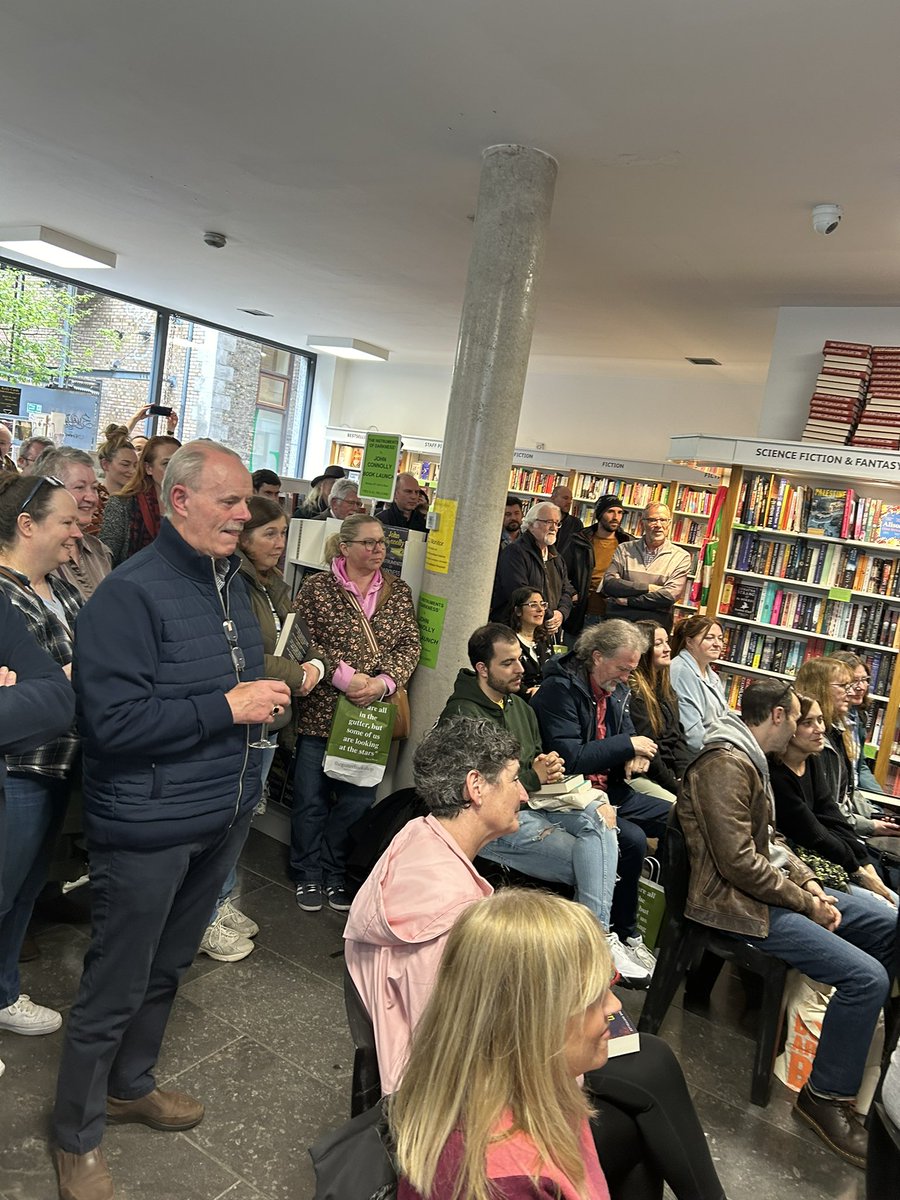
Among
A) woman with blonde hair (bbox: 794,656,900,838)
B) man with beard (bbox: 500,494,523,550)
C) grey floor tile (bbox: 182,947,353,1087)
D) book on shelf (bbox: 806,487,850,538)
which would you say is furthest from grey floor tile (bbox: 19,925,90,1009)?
man with beard (bbox: 500,494,523,550)

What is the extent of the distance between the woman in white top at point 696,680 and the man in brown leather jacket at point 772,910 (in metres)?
1.45

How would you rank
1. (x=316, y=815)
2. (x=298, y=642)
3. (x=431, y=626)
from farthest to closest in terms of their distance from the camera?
(x=431, y=626) < (x=316, y=815) < (x=298, y=642)

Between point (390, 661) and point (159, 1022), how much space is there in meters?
1.95

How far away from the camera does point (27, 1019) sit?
2602 mm

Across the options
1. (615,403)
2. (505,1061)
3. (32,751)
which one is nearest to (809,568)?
(32,751)

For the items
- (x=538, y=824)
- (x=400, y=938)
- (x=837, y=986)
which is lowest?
(x=837, y=986)

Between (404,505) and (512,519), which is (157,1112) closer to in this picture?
(404,505)

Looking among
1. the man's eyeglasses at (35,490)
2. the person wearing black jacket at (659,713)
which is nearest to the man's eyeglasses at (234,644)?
the man's eyeglasses at (35,490)

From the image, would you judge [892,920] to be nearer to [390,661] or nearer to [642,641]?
[642,641]

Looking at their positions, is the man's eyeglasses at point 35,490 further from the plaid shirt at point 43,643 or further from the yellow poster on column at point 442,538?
the yellow poster on column at point 442,538

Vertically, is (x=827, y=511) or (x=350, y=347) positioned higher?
(x=350, y=347)

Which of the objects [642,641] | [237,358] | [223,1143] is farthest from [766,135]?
[237,358]

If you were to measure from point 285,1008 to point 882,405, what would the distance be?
16.6ft

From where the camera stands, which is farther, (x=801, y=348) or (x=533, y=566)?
(x=801, y=348)
